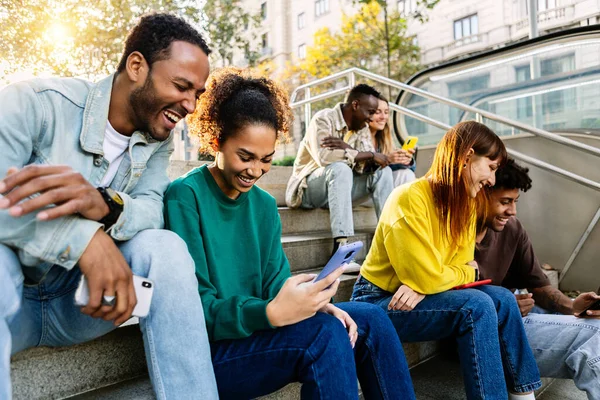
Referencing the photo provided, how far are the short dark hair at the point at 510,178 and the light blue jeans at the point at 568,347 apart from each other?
691 mm

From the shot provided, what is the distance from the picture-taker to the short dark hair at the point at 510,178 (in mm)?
2367

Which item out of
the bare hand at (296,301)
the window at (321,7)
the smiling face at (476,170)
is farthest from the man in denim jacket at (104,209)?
the window at (321,7)

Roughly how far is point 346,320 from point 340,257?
1.05 ft

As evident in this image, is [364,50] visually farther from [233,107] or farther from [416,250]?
[233,107]

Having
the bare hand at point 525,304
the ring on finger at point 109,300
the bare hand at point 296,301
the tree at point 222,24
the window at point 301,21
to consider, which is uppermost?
the window at point 301,21

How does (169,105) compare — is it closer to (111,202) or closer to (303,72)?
(111,202)

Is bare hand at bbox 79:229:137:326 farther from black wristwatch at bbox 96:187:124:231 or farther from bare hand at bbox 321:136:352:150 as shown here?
bare hand at bbox 321:136:352:150

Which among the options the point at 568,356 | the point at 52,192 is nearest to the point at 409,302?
the point at 568,356

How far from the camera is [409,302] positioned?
6.27 ft

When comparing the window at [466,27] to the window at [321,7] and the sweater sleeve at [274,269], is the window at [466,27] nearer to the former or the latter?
the window at [321,7]

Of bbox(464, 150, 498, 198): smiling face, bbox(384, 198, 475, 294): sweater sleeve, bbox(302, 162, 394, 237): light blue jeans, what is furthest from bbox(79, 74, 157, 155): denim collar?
bbox(302, 162, 394, 237): light blue jeans

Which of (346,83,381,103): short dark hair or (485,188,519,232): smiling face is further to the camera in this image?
(346,83,381,103): short dark hair

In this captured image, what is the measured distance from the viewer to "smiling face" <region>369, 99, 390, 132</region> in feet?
13.0

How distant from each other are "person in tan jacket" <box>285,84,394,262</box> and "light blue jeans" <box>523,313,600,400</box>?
1405 millimetres
